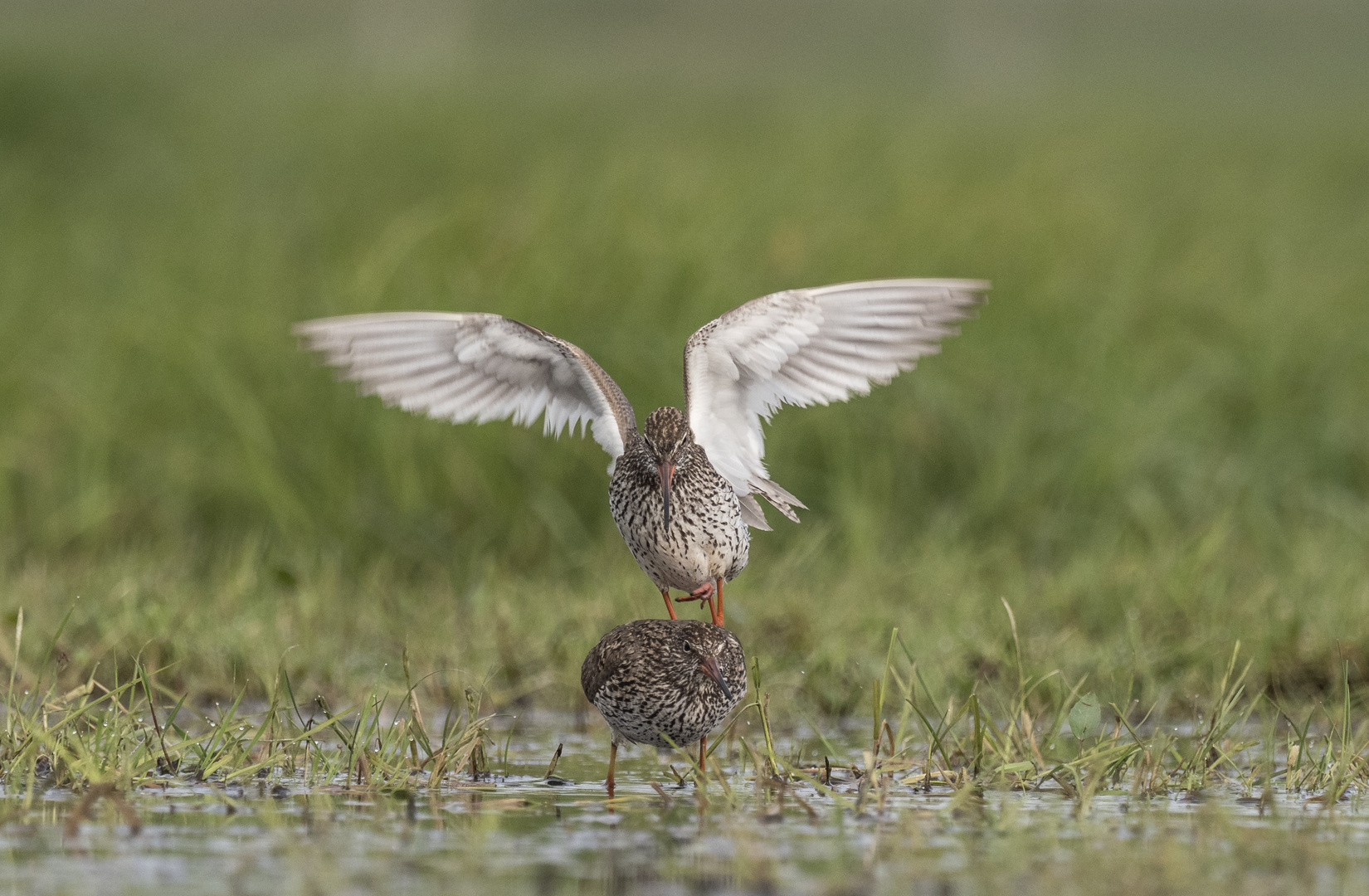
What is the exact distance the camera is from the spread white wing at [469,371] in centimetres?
486

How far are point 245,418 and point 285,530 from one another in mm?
619

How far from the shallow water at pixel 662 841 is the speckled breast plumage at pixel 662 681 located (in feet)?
0.54

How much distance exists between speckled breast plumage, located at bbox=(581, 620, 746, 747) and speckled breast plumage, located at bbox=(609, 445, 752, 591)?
0.16m

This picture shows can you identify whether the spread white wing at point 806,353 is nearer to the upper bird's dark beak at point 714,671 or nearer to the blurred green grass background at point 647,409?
the upper bird's dark beak at point 714,671

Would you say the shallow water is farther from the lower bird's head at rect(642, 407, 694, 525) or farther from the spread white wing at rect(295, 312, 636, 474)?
the spread white wing at rect(295, 312, 636, 474)

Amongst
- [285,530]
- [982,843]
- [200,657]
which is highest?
[285,530]

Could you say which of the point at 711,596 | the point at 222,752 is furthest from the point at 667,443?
the point at 222,752

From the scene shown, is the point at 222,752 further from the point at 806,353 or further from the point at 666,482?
the point at 806,353

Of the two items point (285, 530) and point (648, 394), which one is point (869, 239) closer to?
point (648, 394)

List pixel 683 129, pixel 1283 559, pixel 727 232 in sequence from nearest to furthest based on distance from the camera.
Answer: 1. pixel 1283 559
2. pixel 727 232
3. pixel 683 129

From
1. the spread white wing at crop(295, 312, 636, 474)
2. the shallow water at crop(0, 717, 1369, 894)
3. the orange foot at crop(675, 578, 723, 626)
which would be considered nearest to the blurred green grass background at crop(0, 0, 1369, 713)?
the orange foot at crop(675, 578, 723, 626)

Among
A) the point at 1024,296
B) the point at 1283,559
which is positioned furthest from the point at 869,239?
the point at 1283,559

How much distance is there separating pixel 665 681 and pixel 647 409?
361cm

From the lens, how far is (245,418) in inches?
313
